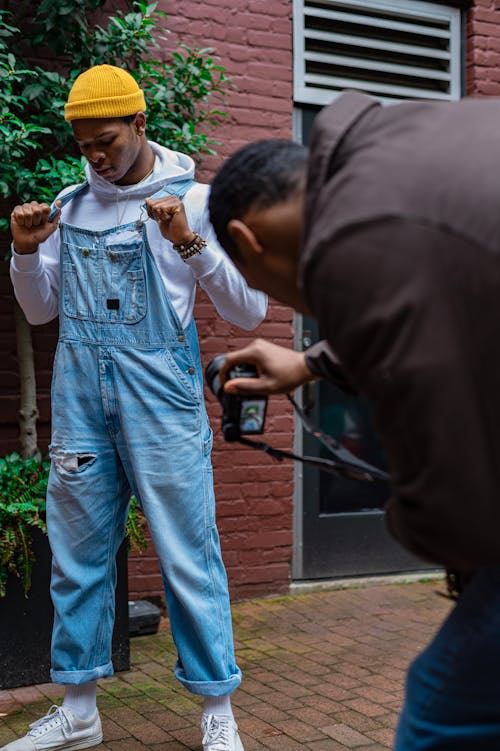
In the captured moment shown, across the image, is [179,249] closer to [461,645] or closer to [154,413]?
[154,413]

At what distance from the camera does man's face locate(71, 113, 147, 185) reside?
3.24 meters

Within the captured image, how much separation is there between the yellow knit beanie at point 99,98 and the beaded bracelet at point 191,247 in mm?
523

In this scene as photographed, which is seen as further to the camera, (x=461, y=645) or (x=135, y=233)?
(x=135, y=233)

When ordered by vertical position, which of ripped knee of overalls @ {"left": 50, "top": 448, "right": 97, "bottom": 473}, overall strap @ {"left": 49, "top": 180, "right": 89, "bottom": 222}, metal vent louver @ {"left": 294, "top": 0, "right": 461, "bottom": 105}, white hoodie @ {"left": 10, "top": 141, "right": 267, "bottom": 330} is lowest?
ripped knee of overalls @ {"left": 50, "top": 448, "right": 97, "bottom": 473}

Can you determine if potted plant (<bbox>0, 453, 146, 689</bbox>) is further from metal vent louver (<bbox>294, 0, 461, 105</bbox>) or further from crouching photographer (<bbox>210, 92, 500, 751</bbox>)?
metal vent louver (<bbox>294, 0, 461, 105</bbox>)

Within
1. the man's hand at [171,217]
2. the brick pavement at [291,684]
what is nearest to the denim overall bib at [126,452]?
the man's hand at [171,217]

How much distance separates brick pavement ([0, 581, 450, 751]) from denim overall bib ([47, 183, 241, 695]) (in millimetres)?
391

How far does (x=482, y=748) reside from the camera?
157 cm

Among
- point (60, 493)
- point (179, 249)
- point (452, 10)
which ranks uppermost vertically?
point (452, 10)

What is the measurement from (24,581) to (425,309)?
2.96 m

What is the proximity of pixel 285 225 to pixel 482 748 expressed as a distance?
0.89 m

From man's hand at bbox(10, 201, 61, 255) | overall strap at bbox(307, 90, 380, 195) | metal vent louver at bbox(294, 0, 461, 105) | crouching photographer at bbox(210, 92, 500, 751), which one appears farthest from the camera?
metal vent louver at bbox(294, 0, 461, 105)

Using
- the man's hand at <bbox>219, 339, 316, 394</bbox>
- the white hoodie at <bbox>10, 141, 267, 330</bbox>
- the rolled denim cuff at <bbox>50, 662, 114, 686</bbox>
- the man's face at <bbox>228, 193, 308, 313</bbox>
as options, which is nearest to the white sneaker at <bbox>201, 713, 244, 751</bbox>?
the rolled denim cuff at <bbox>50, 662, 114, 686</bbox>

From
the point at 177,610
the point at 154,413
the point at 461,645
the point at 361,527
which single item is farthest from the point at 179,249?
the point at 361,527
